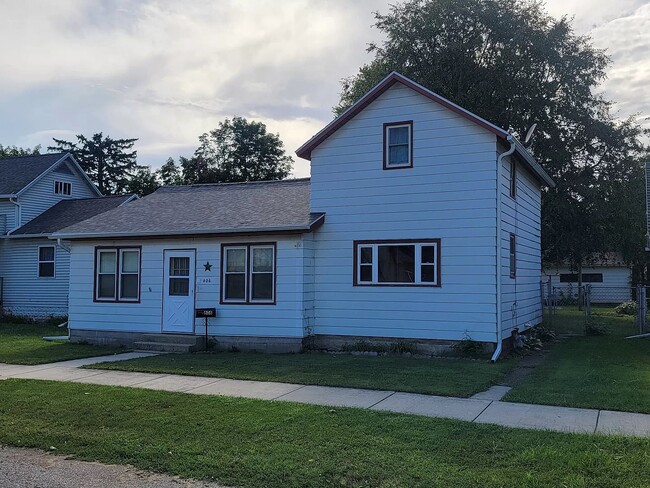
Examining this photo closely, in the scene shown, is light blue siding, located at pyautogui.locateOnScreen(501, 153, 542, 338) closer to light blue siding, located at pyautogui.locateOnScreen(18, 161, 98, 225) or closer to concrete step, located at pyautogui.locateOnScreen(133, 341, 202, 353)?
concrete step, located at pyautogui.locateOnScreen(133, 341, 202, 353)

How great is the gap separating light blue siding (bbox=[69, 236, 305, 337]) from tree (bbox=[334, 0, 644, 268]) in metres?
15.9

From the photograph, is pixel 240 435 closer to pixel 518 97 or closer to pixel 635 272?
pixel 518 97

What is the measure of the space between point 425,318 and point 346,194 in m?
3.64

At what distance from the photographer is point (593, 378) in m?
10.3

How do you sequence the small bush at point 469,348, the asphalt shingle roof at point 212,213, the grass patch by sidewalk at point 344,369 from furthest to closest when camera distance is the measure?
the asphalt shingle roof at point 212,213 → the small bush at point 469,348 → the grass patch by sidewalk at point 344,369

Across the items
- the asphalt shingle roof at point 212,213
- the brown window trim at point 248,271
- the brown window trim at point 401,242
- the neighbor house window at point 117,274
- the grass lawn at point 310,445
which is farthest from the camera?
the neighbor house window at point 117,274

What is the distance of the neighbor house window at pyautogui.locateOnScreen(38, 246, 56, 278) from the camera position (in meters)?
24.4

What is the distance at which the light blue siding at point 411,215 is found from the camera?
13266mm

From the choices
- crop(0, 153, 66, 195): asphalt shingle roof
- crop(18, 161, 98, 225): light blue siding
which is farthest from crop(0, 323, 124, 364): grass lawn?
crop(0, 153, 66, 195): asphalt shingle roof

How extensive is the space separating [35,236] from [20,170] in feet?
16.4

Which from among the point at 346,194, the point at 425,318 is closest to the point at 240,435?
the point at 425,318

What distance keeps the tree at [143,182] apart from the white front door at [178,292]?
118 feet

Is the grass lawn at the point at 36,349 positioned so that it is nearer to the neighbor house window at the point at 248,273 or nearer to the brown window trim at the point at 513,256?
the neighbor house window at the point at 248,273

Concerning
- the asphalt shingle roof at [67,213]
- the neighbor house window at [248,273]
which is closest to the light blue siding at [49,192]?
the asphalt shingle roof at [67,213]
